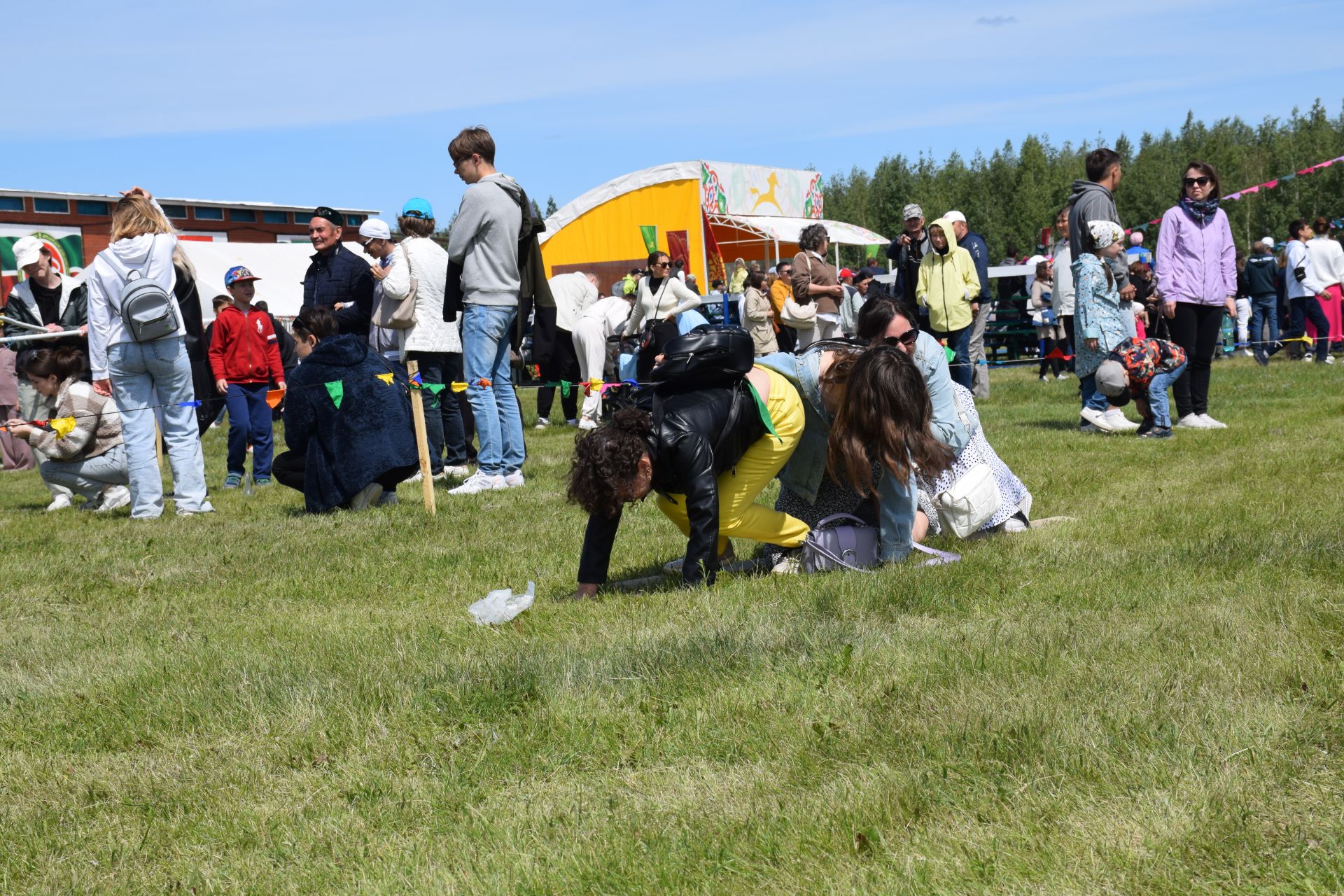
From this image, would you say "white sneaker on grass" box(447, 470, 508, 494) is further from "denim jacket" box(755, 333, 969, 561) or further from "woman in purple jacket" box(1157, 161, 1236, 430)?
"woman in purple jacket" box(1157, 161, 1236, 430)

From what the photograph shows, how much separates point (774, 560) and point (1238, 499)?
2.76 meters

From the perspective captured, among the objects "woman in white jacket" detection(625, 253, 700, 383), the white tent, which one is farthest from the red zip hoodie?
the white tent

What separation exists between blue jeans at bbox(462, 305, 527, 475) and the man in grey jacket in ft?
14.7

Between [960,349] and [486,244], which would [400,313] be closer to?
[486,244]

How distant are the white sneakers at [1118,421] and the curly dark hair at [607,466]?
669cm

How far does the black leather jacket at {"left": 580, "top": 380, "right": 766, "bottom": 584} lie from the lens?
484 centimetres

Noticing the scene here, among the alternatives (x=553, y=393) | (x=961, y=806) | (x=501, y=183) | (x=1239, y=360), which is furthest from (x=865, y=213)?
(x=961, y=806)

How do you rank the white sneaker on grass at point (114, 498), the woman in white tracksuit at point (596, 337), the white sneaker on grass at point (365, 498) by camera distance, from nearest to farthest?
the white sneaker on grass at point (365, 498) → the white sneaker on grass at point (114, 498) → the woman in white tracksuit at point (596, 337)

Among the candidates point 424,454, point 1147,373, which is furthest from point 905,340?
point 1147,373

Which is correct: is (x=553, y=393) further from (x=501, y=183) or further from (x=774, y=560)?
(x=774, y=560)

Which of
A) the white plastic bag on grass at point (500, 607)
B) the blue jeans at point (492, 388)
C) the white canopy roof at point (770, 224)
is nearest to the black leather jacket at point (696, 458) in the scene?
the white plastic bag on grass at point (500, 607)

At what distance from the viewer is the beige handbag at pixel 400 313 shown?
9.64 meters

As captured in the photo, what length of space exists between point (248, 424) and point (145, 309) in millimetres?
2706

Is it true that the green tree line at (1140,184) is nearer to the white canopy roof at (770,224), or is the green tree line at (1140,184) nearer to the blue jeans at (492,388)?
the white canopy roof at (770,224)
